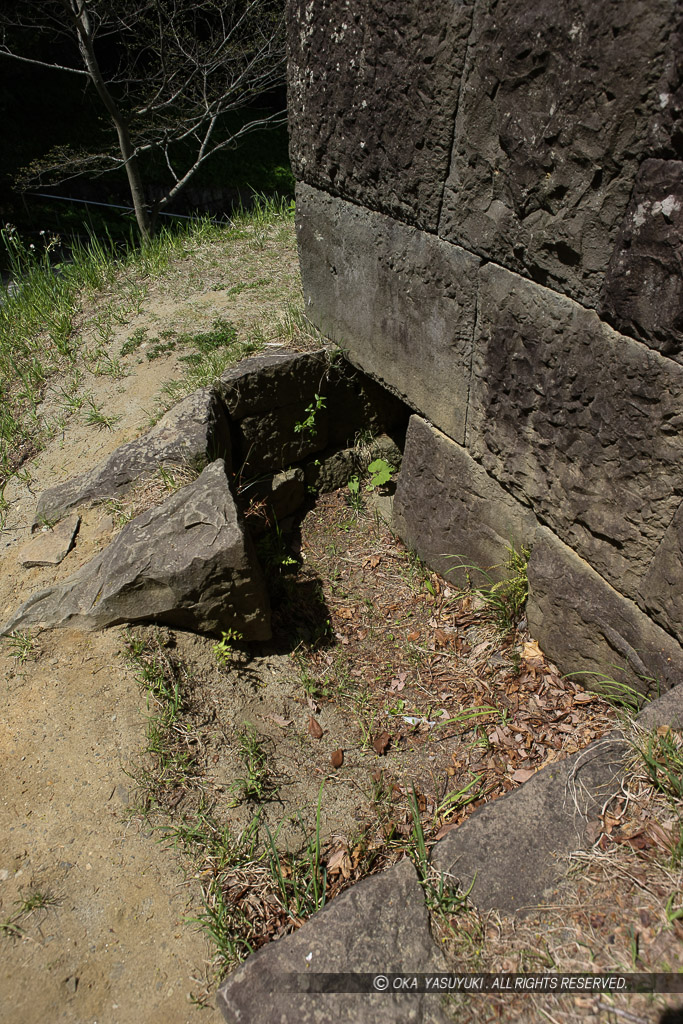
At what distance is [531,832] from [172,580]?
1480 mm

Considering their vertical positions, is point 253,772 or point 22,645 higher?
point 22,645

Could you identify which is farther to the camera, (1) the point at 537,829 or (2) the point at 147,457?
(2) the point at 147,457

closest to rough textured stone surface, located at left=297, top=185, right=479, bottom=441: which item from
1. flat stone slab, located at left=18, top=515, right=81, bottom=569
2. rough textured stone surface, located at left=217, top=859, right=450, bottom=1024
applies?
flat stone slab, located at left=18, top=515, right=81, bottom=569

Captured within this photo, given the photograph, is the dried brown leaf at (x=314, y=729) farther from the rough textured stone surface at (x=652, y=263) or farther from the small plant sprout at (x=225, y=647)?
the rough textured stone surface at (x=652, y=263)

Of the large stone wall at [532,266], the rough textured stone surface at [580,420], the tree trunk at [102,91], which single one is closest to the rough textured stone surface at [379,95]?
the large stone wall at [532,266]

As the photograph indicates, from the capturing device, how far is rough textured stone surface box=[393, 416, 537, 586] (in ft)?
9.07

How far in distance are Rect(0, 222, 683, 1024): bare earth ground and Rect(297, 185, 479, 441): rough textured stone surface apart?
96 cm

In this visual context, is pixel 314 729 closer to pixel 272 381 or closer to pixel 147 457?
pixel 147 457

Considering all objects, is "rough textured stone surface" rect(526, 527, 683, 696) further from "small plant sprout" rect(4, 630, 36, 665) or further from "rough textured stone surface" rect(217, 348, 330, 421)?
"small plant sprout" rect(4, 630, 36, 665)

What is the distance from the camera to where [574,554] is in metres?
2.42

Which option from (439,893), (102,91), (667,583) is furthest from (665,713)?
(102,91)

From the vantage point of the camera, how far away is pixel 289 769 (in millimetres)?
2512

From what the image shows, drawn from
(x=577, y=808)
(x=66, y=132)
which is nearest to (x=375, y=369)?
(x=577, y=808)

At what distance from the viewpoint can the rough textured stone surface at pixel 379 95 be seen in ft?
7.54
